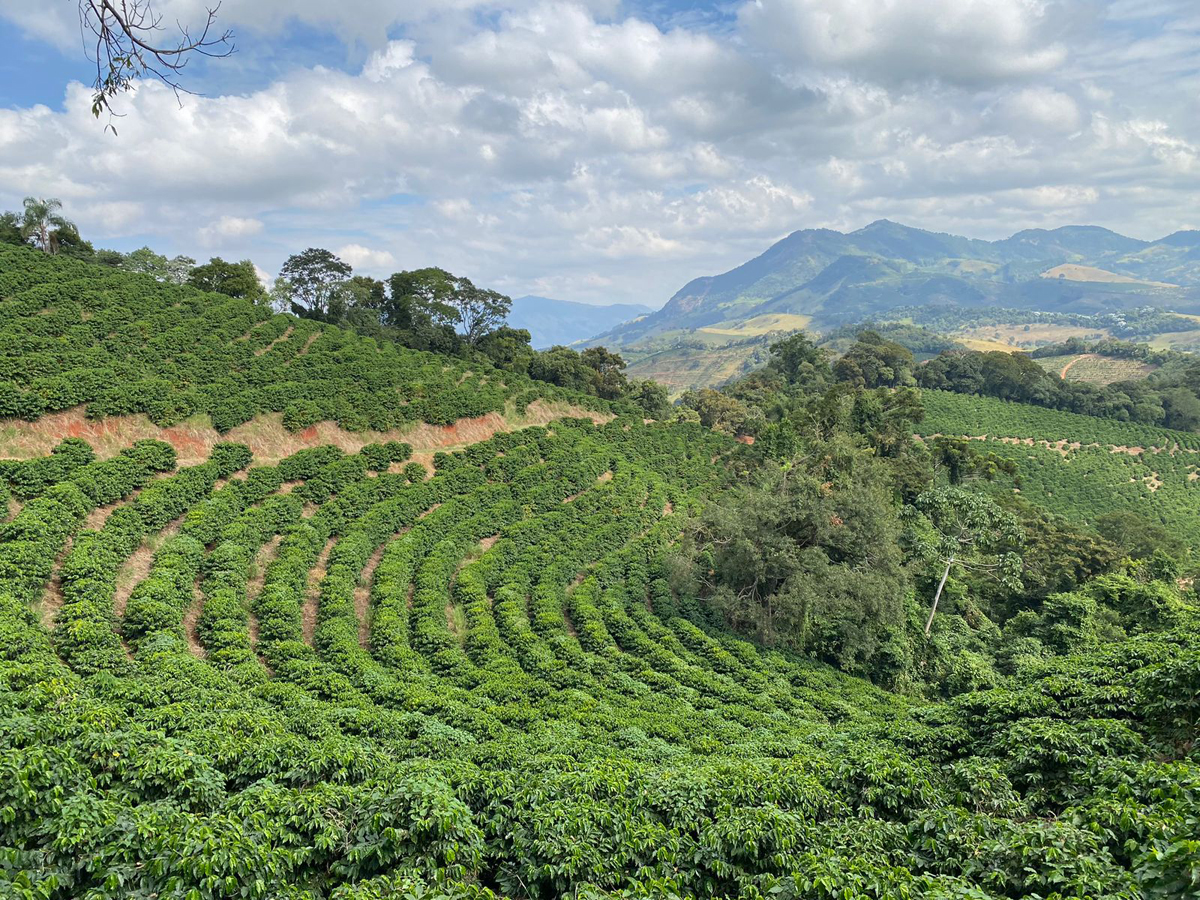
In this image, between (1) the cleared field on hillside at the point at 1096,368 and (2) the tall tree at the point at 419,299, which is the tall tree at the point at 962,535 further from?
(1) the cleared field on hillside at the point at 1096,368

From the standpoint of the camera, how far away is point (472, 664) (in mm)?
20734

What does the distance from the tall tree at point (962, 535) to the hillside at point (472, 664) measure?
1.36 m

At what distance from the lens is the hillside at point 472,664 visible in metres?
8.09

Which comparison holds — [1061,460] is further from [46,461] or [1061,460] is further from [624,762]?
[46,461]

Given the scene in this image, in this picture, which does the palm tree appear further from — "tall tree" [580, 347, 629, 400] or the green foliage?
"tall tree" [580, 347, 629, 400]

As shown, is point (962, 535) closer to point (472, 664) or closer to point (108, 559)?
point (472, 664)

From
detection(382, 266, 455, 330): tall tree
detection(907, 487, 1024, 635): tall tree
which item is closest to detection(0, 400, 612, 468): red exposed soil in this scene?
detection(382, 266, 455, 330): tall tree

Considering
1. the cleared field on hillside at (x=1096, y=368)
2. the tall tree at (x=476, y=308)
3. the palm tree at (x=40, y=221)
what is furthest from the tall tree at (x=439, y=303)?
the cleared field on hillside at (x=1096, y=368)

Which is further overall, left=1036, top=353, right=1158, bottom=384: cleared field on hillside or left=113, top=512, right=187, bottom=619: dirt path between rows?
left=1036, top=353, right=1158, bottom=384: cleared field on hillside

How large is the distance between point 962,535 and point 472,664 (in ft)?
85.5

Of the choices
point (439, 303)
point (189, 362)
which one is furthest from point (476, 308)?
point (189, 362)

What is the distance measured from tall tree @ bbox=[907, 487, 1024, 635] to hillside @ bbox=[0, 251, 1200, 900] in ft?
4.47

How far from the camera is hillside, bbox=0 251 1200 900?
8086 millimetres

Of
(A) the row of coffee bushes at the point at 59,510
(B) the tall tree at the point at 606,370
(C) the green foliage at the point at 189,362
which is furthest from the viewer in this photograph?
(B) the tall tree at the point at 606,370
